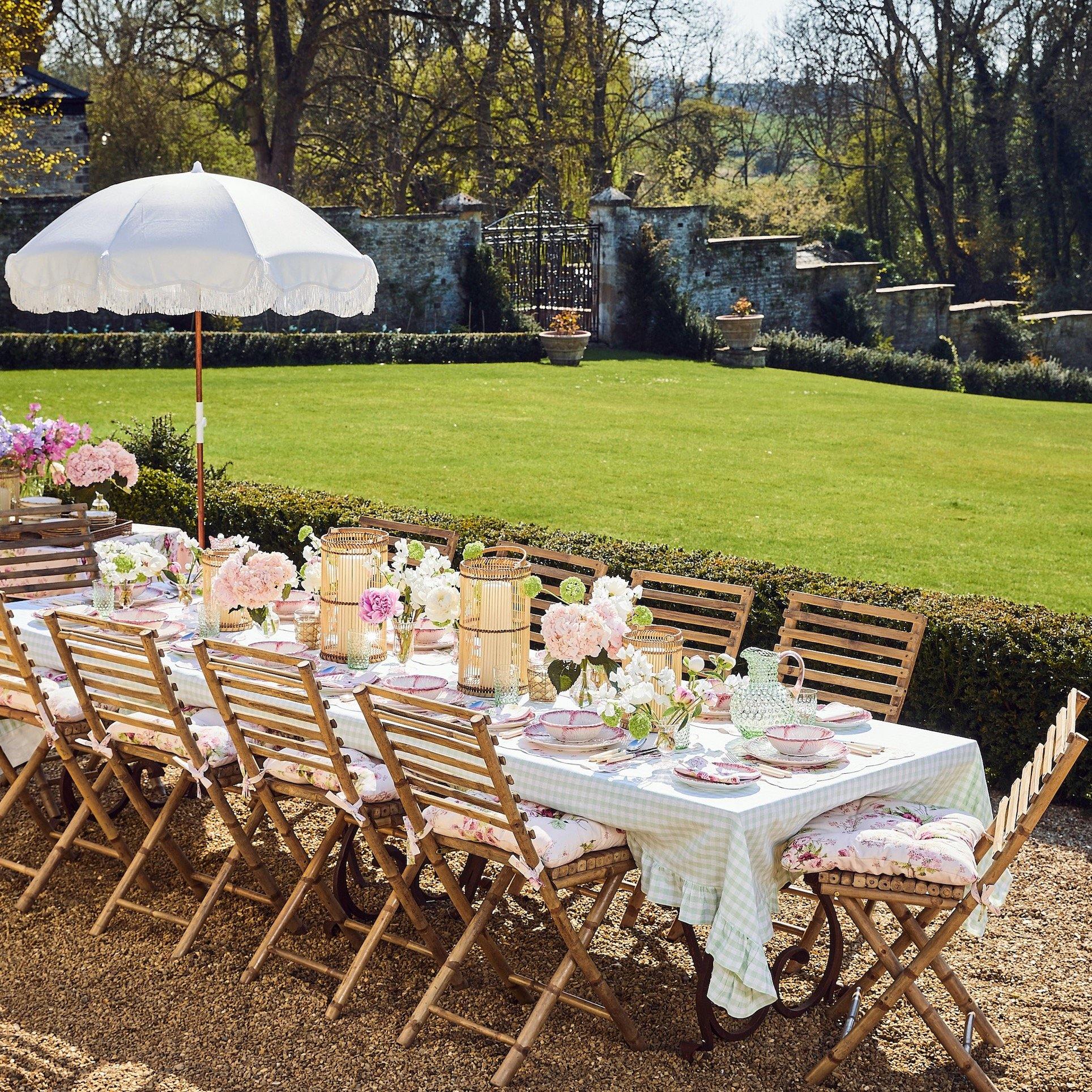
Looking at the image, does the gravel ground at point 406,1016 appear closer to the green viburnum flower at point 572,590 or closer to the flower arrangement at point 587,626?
the flower arrangement at point 587,626

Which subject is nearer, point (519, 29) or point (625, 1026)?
point (625, 1026)

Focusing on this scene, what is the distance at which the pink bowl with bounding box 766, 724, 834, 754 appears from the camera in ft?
13.1

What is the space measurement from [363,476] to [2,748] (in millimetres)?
6599

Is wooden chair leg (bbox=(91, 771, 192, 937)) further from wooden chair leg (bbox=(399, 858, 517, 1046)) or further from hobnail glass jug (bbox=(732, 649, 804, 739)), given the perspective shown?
hobnail glass jug (bbox=(732, 649, 804, 739))

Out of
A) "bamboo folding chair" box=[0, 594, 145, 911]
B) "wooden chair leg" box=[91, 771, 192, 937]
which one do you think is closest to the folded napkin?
"wooden chair leg" box=[91, 771, 192, 937]

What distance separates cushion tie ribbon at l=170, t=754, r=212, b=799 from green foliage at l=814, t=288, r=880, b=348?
23356mm

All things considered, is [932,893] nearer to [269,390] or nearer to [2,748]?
[2,748]

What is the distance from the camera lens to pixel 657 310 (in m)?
23.7

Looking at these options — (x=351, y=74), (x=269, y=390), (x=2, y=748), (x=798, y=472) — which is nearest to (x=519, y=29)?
(x=351, y=74)

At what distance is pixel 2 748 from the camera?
5727mm

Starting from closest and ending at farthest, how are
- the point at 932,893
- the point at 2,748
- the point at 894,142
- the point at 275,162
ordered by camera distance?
the point at 932,893, the point at 2,748, the point at 275,162, the point at 894,142

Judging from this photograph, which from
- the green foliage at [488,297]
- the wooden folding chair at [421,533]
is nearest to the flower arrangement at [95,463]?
the wooden folding chair at [421,533]

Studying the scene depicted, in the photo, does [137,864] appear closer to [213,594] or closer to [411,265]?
[213,594]

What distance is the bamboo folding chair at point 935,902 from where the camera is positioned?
362 centimetres
